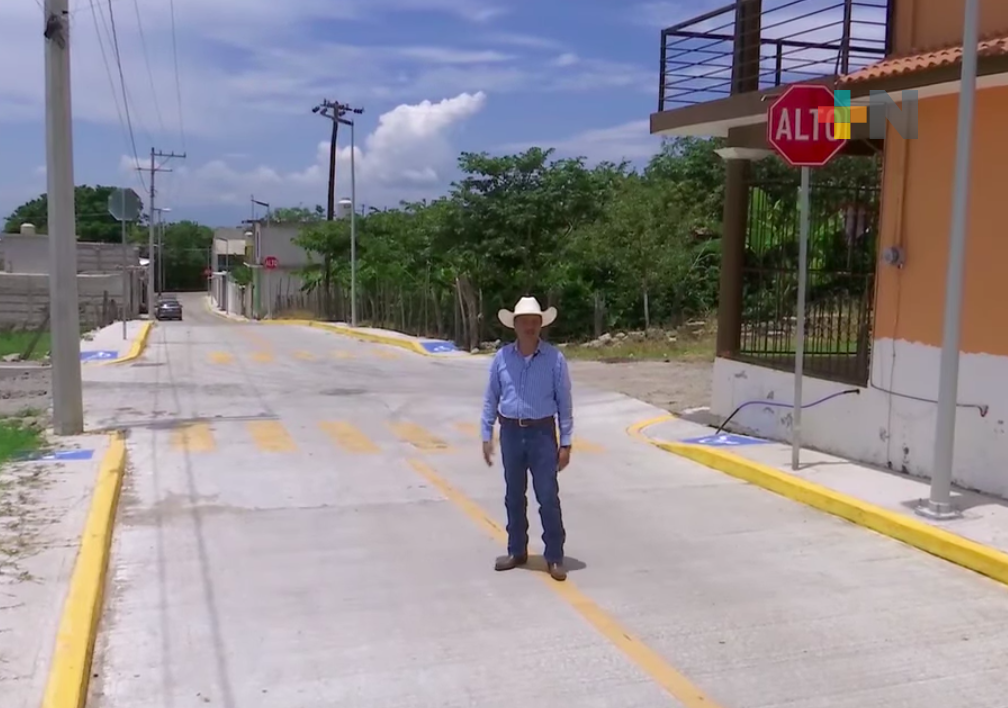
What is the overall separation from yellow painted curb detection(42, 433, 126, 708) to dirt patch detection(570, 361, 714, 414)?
8305 mm

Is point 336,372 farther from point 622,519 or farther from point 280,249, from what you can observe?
point 280,249

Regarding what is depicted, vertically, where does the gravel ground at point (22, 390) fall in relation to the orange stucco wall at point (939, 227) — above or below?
below

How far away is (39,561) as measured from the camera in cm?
659

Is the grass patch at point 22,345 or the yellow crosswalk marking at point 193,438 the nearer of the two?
the yellow crosswalk marking at point 193,438

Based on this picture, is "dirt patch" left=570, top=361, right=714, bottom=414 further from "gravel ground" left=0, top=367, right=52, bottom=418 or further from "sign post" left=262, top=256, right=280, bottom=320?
"sign post" left=262, top=256, right=280, bottom=320

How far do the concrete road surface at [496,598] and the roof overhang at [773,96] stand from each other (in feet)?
11.9

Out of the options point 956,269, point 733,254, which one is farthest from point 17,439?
point 956,269

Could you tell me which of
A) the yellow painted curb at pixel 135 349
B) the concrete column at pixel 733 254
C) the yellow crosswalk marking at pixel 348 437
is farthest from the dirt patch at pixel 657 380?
the yellow painted curb at pixel 135 349

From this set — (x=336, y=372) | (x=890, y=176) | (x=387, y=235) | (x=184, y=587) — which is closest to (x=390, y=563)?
(x=184, y=587)

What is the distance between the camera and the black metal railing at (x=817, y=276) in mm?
10703

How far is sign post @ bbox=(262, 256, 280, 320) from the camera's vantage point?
63.5 meters

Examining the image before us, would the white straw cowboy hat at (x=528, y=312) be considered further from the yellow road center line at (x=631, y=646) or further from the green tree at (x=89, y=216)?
the green tree at (x=89, y=216)

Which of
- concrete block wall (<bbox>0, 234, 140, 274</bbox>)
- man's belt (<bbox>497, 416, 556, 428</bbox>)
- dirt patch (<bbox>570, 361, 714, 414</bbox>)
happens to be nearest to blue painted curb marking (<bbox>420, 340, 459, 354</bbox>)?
dirt patch (<bbox>570, 361, 714, 414</bbox>)

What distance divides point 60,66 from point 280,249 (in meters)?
60.2
